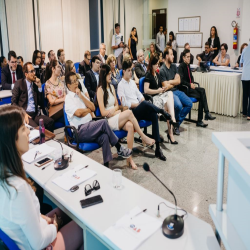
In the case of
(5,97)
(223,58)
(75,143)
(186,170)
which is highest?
(223,58)

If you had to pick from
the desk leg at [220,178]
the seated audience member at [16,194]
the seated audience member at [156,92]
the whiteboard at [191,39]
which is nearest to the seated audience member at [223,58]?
the whiteboard at [191,39]

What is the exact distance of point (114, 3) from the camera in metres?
9.69

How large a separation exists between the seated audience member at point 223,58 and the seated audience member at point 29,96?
5607mm

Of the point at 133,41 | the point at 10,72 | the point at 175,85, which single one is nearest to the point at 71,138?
the point at 175,85

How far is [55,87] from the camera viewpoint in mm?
4324

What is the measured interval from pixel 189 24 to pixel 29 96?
741cm

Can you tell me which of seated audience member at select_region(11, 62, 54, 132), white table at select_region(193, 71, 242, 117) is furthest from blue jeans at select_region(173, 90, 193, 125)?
seated audience member at select_region(11, 62, 54, 132)

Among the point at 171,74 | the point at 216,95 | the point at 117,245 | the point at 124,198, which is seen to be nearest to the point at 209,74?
the point at 216,95

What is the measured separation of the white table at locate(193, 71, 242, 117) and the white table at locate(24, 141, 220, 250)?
4175 mm

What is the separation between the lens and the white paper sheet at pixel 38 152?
2.49 meters

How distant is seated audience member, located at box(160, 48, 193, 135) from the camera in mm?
4805

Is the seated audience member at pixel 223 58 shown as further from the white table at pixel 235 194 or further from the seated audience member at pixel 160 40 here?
the white table at pixel 235 194

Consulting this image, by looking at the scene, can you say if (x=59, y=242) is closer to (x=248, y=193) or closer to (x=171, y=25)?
(x=248, y=193)

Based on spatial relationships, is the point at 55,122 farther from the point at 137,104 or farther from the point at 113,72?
the point at 113,72
